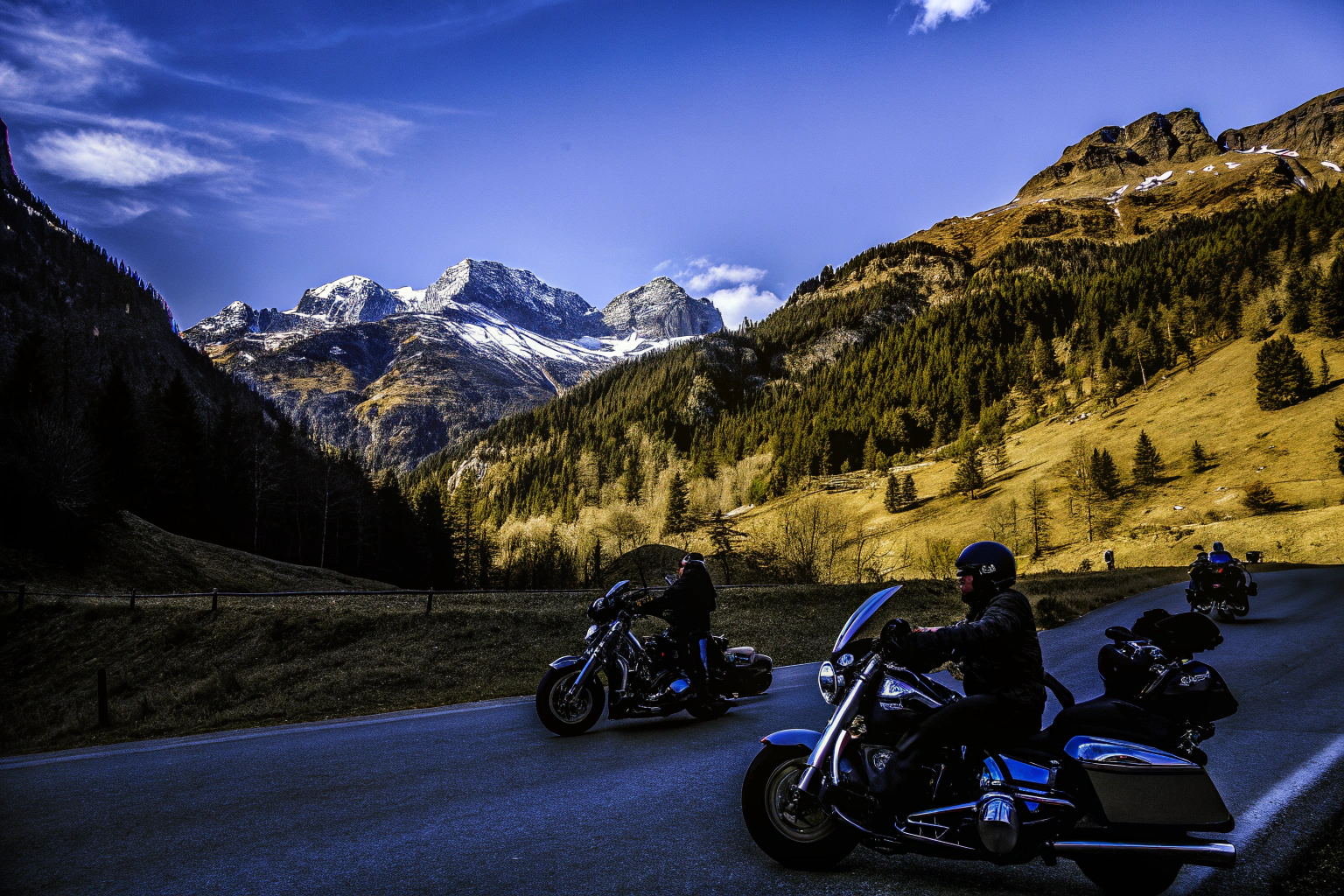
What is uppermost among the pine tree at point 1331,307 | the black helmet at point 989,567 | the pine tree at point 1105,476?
the pine tree at point 1331,307

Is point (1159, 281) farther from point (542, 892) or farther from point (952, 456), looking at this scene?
point (542, 892)

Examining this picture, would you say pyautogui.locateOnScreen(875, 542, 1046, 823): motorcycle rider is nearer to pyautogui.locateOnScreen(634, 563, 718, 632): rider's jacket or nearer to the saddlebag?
the saddlebag

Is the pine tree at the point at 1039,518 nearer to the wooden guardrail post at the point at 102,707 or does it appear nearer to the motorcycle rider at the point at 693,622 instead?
the motorcycle rider at the point at 693,622

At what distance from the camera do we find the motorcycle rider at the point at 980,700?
12.9 ft

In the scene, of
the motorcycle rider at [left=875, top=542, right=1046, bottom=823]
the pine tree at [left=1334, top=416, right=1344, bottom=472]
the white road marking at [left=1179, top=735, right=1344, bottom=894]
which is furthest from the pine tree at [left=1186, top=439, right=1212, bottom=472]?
the motorcycle rider at [left=875, top=542, right=1046, bottom=823]

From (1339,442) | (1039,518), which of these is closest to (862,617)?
(1039,518)

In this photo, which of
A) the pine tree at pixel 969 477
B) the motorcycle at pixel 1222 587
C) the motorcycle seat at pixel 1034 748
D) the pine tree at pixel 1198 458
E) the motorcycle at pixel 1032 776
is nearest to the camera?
the motorcycle at pixel 1032 776

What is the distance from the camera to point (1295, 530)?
61500 mm

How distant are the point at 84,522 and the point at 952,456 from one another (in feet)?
372

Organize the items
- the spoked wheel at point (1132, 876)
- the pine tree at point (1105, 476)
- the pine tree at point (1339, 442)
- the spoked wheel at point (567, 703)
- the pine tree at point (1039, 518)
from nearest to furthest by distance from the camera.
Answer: the spoked wheel at point (1132, 876) → the spoked wheel at point (567, 703) → the pine tree at point (1339, 442) → the pine tree at point (1039, 518) → the pine tree at point (1105, 476)

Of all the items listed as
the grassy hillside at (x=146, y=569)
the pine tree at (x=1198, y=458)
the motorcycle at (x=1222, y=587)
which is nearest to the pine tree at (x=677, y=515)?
the grassy hillside at (x=146, y=569)

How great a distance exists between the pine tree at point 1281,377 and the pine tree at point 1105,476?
22.9 metres

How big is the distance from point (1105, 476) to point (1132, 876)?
317 feet

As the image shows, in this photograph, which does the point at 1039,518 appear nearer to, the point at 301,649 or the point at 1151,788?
the point at 301,649
